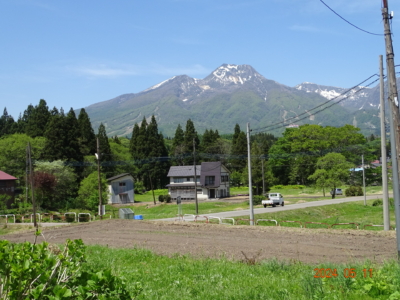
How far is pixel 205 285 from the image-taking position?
26.0 feet

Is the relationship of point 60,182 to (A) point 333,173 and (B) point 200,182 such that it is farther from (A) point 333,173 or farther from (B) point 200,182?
(A) point 333,173

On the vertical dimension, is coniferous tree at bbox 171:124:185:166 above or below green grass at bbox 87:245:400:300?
above

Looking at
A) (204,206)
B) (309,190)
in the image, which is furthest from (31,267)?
(309,190)

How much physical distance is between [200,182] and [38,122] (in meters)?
31.1

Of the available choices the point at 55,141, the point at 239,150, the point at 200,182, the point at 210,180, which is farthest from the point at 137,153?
the point at 239,150

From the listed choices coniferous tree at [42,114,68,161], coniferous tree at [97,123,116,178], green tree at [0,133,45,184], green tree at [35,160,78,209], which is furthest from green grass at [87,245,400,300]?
A: coniferous tree at [97,123,116,178]

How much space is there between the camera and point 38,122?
72.9 m

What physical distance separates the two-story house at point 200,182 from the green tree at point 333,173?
1856 centimetres

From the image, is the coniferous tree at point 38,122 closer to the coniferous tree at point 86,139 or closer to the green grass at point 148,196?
the coniferous tree at point 86,139

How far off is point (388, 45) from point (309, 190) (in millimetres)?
65435

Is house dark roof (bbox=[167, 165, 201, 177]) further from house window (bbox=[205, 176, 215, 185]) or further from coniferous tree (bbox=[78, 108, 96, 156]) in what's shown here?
coniferous tree (bbox=[78, 108, 96, 156])

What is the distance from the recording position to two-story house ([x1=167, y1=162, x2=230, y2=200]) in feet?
238

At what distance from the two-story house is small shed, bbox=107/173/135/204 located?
7.04m

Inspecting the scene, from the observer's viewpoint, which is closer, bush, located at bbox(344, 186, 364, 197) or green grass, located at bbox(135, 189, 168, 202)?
bush, located at bbox(344, 186, 364, 197)
